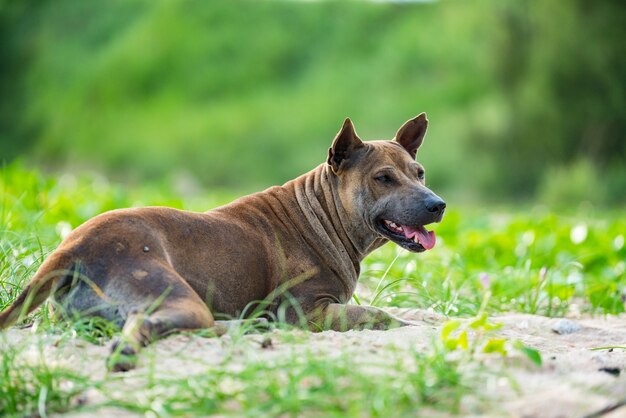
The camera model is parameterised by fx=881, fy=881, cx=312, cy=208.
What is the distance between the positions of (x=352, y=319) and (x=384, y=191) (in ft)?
2.42

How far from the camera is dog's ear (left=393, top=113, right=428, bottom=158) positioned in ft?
16.4

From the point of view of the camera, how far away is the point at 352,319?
161 inches

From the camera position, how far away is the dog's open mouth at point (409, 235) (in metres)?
4.43

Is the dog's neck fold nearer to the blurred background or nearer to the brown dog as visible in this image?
the brown dog

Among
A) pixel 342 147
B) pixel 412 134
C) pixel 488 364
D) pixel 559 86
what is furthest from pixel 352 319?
pixel 559 86

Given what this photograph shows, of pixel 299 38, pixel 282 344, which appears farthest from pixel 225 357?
pixel 299 38

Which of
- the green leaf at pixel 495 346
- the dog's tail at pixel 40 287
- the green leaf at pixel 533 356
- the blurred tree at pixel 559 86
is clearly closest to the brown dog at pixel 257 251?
the dog's tail at pixel 40 287

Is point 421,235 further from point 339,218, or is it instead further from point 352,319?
point 352,319

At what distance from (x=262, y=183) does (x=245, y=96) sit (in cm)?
658

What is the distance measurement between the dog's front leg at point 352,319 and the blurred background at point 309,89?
1314 cm

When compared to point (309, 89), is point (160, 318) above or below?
below

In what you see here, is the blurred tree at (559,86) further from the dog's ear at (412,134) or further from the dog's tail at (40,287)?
the dog's tail at (40,287)

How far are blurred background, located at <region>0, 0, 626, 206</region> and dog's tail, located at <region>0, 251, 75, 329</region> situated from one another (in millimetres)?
13588

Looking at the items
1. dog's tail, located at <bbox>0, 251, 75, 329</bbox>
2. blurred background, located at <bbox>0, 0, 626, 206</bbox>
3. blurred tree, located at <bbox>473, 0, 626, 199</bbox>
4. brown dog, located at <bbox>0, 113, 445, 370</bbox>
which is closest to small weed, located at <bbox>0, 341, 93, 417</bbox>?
brown dog, located at <bbox>0, 113, 445, 370</bbox>
